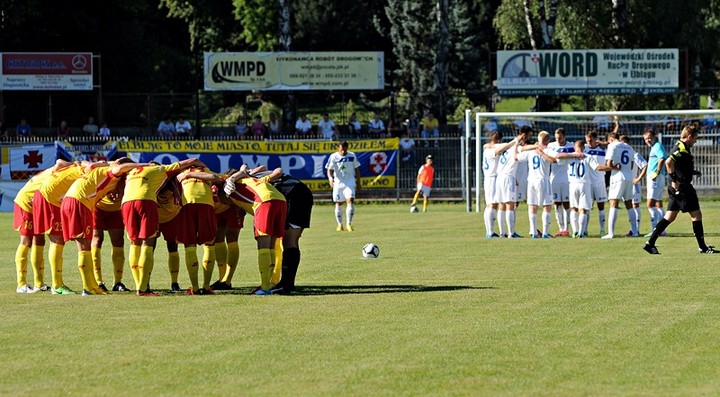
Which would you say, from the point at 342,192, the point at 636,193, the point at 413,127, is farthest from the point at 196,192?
the point at 413,127

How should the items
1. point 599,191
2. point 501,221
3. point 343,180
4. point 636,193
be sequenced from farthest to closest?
point 343,180
point 636,193
point 599,191
point 501,221

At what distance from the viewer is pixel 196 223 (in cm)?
1464

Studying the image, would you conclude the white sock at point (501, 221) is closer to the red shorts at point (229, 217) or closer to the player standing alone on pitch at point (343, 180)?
the player standing alone on pitch at point (343, 180)

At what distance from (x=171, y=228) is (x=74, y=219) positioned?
1.15m

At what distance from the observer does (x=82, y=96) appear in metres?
51.3

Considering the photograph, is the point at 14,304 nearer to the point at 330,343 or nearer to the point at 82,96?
the point at 330,343

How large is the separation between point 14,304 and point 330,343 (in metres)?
4.80

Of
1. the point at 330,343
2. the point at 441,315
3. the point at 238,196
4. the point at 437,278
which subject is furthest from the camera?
the point at 437,278

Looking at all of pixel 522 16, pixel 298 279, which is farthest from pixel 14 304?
pixel 522 16

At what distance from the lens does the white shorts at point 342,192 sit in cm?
2645

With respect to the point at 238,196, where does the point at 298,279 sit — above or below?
below

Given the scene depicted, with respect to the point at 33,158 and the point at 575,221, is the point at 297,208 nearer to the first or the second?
the point at 575,221

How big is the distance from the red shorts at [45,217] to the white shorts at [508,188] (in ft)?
34.2

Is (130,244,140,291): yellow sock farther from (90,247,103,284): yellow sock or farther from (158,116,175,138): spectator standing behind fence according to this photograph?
(158,116,175,138): spectator standing behind fence
